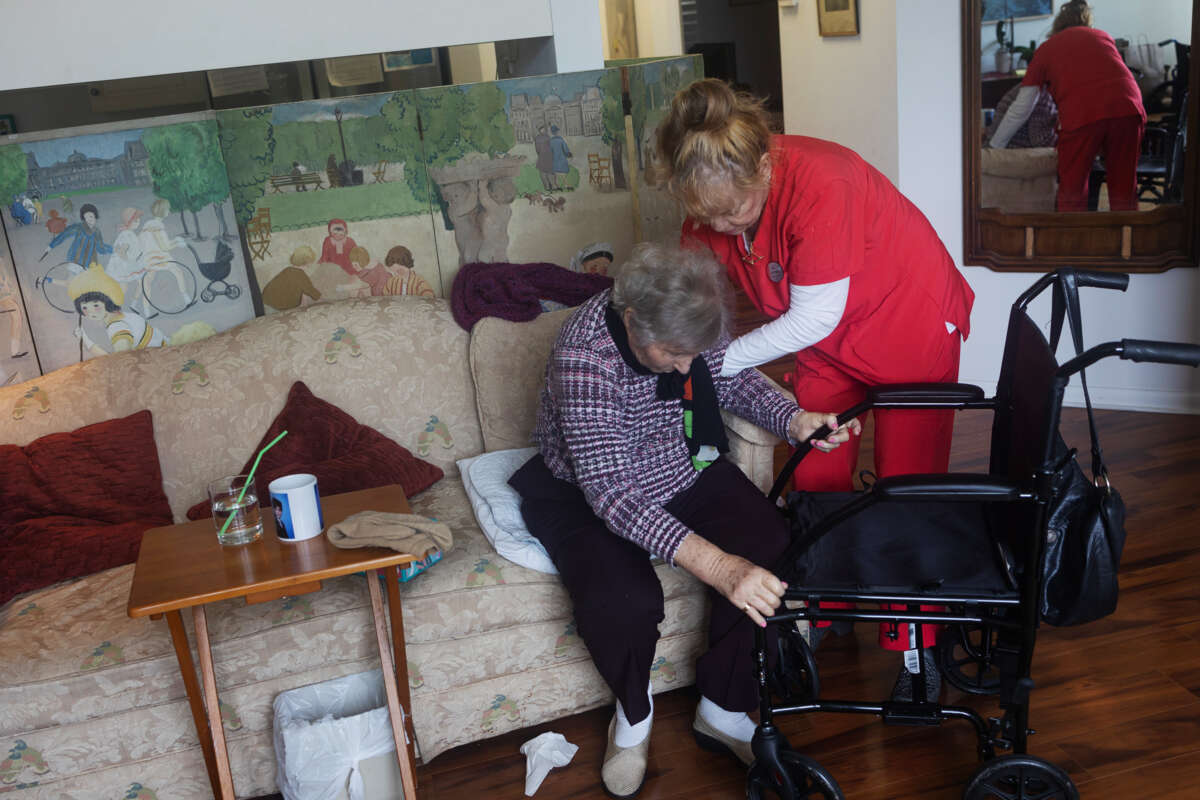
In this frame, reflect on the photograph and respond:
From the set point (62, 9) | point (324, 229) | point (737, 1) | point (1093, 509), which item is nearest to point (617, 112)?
point (324, 229)

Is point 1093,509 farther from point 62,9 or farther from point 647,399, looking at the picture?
point 62,9

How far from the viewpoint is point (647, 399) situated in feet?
6.88

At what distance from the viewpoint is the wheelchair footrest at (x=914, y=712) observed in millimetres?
1851

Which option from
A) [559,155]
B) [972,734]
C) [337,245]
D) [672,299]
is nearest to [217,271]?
[337,245]

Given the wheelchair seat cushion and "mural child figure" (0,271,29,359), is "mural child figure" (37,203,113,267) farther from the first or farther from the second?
the wheelchair seat cushion

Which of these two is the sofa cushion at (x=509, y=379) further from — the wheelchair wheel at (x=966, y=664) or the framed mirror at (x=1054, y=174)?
the framed mirror at (x=1054, y=174)

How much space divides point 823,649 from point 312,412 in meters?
1.32

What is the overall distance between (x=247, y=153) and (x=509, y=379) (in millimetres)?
906

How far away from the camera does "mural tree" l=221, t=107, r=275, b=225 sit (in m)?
2.72

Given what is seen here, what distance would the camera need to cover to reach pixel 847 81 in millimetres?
4879

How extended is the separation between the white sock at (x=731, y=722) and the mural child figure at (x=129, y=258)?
174 cm

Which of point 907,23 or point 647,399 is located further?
point 907,23

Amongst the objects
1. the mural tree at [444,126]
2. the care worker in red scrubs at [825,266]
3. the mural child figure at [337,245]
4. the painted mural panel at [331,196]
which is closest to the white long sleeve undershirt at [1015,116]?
the care worker in red scrubs at [825,266]

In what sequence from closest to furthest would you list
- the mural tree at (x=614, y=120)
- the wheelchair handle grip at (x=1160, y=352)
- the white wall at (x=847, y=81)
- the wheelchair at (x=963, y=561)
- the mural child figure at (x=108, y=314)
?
the wheelchair handle grip at (x=1160, y=352)
the wheelchair at (x=963, y=561)
the mural child figure at (x=108, y=314)
the mural tree at (x=614, y=120)
the white wall at (x=847, y=81)
